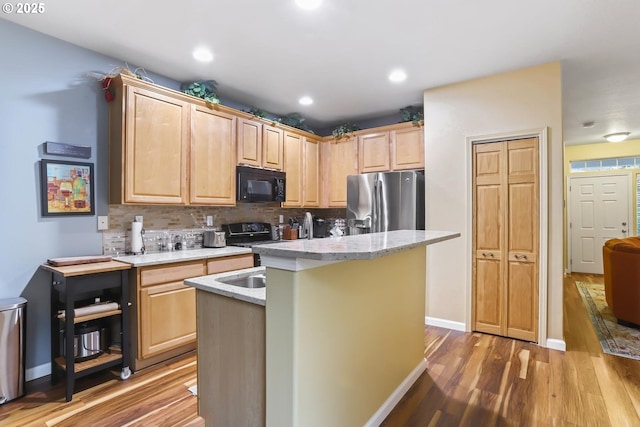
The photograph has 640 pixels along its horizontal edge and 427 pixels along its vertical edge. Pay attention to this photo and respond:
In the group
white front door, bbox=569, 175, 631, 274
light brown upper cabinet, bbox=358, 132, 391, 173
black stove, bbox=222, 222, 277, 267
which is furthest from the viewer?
white front door, bbox=569, 175, 631, 274

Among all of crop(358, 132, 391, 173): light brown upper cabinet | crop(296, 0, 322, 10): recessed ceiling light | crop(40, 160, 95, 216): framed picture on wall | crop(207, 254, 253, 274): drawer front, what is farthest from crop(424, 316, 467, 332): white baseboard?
crop(40, 160, 95, 216): framed picture on wall

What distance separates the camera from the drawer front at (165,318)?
2555 millimetres

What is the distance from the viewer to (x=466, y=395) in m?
2.24

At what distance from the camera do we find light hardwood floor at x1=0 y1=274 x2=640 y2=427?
198 cm

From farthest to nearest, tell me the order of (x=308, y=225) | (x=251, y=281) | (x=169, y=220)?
(x=308, y=225) < (x=169, y=220) < (x=251, y=281)

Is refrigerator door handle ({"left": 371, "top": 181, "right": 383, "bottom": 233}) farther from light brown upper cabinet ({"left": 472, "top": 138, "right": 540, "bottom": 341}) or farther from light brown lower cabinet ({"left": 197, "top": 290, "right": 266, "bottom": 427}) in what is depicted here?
light brown lower cabinet ({"left": 197, "top": 290, "right": 266, "bottom": 427})

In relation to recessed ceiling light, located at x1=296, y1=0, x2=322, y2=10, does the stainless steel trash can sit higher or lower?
lower

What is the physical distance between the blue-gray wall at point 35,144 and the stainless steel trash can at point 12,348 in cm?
6

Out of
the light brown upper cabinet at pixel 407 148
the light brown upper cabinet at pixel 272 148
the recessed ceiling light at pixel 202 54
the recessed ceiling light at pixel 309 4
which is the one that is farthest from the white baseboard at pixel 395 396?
the recessed ceiling light at pixel 202 54

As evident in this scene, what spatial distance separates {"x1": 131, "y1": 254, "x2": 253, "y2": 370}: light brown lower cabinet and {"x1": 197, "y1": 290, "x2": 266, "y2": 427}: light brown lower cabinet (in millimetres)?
1010

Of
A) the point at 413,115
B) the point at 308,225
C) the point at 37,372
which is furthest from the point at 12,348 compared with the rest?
the point at 413,115

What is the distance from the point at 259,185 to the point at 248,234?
65cm

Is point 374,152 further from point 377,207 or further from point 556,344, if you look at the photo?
point 556,344

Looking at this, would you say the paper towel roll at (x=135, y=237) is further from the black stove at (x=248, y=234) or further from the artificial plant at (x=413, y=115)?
the artificial plant at (x=413, y=115)
